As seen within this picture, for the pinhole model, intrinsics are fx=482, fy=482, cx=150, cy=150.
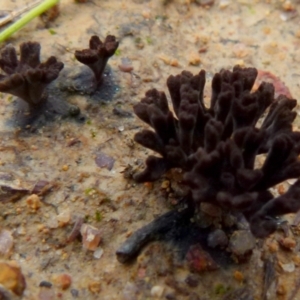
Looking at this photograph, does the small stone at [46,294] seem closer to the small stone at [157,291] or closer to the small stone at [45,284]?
the small stone at [45,284]

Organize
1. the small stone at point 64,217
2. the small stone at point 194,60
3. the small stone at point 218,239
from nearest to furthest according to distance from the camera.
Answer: the small stone at point 218,239 < the small stone at point 64,217 < the small stone at point 194,60

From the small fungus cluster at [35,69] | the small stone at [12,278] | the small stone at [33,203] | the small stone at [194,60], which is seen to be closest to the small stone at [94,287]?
the small stone at [12,278]

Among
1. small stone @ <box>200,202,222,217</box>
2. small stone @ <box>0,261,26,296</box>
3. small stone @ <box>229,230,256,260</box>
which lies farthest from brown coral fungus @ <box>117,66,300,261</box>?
small stone @ <box>0,261,26,296</box>

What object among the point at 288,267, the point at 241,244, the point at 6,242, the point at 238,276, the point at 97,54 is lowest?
the point at 288,267

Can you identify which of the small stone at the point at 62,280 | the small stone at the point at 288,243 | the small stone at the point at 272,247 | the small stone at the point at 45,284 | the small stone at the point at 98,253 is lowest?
the small stone at the point at 288,243

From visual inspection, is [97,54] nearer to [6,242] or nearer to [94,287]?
[6,242]

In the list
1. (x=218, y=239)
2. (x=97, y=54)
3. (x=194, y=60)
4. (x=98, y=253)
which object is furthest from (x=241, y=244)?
(x=194, y=60)
